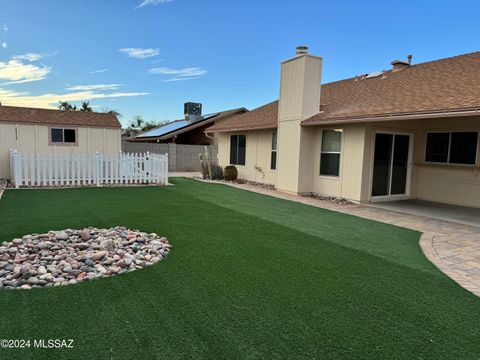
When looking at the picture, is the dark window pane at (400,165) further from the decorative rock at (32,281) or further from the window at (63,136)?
the window at (63,136)

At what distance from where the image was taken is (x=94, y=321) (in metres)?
2.88

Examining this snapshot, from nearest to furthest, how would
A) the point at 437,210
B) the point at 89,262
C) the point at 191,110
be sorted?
the point at 89,262
the point at 437,210
the point at 191,110

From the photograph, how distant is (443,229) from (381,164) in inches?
132

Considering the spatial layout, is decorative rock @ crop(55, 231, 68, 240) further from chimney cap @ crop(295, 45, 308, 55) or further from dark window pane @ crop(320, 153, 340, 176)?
chimney cap @ crop(295, 45, 308, 55)

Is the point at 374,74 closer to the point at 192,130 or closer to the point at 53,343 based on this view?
the point at 192,130

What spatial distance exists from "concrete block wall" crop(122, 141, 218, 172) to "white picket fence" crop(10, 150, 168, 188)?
723 cm

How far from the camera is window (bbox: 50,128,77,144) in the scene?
45.0 feet

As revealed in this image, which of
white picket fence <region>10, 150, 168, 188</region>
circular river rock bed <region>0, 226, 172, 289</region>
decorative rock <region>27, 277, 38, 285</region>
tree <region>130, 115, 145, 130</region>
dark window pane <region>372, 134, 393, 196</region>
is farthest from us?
tree <region>130, 115, 145, 130</region>

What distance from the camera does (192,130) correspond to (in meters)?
23.5

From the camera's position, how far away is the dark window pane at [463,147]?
9.07m

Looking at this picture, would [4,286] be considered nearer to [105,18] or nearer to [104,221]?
[104,221]

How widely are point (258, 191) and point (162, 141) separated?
Result: 13.6m

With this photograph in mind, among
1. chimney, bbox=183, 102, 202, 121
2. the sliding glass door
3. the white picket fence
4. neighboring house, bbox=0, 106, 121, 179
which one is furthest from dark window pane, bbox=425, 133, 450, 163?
chimney, bbox=183, 102, 202, 121

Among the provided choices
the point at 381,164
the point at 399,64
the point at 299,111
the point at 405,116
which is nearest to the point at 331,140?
the point at 299,111
